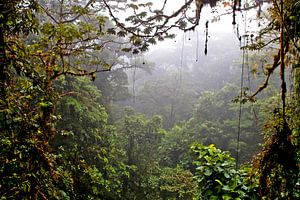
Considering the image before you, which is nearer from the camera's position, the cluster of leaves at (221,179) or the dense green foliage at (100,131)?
the dense green foliage at (100,131)

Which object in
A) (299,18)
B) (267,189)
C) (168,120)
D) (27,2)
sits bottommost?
(168,120)

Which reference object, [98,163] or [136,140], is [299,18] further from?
[136,140]

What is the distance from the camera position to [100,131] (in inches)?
269

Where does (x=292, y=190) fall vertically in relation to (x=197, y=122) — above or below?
above

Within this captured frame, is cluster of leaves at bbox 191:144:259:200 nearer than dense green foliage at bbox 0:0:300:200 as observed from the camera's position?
No

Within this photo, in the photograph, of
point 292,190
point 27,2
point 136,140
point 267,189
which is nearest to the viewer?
point 292,190

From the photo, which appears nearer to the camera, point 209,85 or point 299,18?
point 299,18

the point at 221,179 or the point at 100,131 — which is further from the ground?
the point at 221,179

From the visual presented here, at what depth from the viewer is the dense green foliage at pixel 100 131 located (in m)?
2.20

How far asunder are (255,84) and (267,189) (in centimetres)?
1414

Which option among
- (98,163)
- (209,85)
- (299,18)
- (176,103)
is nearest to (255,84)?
(176,103)

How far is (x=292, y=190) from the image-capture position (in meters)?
2.07

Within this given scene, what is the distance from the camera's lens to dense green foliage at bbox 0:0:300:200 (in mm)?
2195

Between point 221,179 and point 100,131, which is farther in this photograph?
point 100,131
